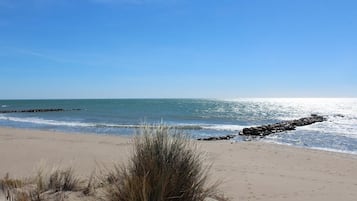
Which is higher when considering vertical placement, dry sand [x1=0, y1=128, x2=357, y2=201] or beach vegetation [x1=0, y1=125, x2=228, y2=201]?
beach vegetation [x1=0, y1=125, x2=228, y2=201]

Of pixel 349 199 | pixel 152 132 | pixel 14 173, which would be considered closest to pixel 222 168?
pixel 349 199

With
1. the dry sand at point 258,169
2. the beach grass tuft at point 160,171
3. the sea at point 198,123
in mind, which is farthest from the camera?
the sea at point 198,123

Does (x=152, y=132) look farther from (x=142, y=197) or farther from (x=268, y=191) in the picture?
(x=268, y=191)

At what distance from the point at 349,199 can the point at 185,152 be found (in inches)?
178

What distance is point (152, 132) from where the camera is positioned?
5.27 m

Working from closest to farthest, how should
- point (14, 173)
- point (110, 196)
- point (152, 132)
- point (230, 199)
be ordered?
point (110, 196) < point (152, 132) < point (230, 199) < point (14, 173)

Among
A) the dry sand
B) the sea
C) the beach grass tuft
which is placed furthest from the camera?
the sea

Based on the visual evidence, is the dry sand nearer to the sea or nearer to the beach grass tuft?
the sea

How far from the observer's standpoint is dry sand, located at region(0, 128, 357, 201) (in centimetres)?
806

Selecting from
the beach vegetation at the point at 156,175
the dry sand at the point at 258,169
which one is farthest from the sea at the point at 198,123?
the dry sand at the point at 258,169

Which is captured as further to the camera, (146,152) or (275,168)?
(275,168)

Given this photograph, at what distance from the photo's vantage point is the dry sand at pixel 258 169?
8.06m

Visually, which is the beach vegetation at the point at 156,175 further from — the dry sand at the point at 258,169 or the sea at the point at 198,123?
the dry sand at the point at 258,169

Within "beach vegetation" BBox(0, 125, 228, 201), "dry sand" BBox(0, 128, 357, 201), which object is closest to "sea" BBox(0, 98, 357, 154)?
"beach vegetation" BBox(0, 125, 228, 201)
